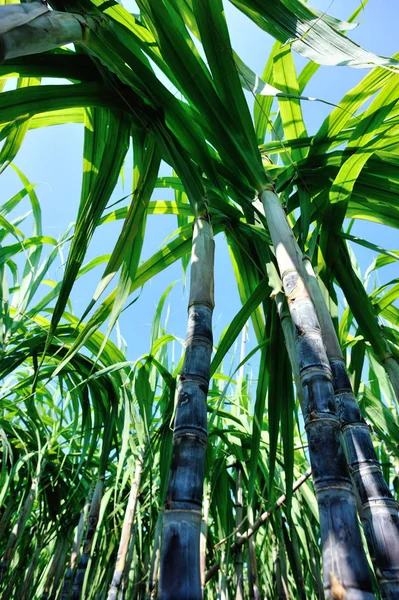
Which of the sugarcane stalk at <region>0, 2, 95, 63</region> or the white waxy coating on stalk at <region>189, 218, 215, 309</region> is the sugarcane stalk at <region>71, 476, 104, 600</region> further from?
the sugarcane stalk at <region>0, 2, 95, 63</region>

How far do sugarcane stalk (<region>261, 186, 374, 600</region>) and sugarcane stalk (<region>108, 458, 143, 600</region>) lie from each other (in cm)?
176

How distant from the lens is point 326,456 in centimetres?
57

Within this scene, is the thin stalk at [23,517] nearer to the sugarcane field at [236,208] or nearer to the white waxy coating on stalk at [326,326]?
the sugarcane field at [236,208]

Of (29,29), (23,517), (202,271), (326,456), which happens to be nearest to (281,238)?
(202,271)

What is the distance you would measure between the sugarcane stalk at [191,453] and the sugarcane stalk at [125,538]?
5.57 feet

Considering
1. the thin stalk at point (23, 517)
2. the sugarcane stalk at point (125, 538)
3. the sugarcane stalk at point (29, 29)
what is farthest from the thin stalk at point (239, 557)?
the sugarcane stalk at point (29, 29)

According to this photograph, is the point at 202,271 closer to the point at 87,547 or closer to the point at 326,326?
the point at 326,326

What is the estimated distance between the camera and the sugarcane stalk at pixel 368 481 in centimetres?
63

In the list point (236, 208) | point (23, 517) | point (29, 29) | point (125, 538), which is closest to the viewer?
point (29, 29)

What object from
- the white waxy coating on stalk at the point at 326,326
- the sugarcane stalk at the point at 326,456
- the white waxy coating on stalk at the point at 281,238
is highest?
the white waxy coating on stalk at the point at 281,238

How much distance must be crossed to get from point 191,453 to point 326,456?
197mm

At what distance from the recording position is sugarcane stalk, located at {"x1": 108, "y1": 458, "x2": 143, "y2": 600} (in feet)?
6.05

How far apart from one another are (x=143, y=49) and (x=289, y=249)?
62 cm

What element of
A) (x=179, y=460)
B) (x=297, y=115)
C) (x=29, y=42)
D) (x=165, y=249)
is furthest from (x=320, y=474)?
(x=297, y=115)
